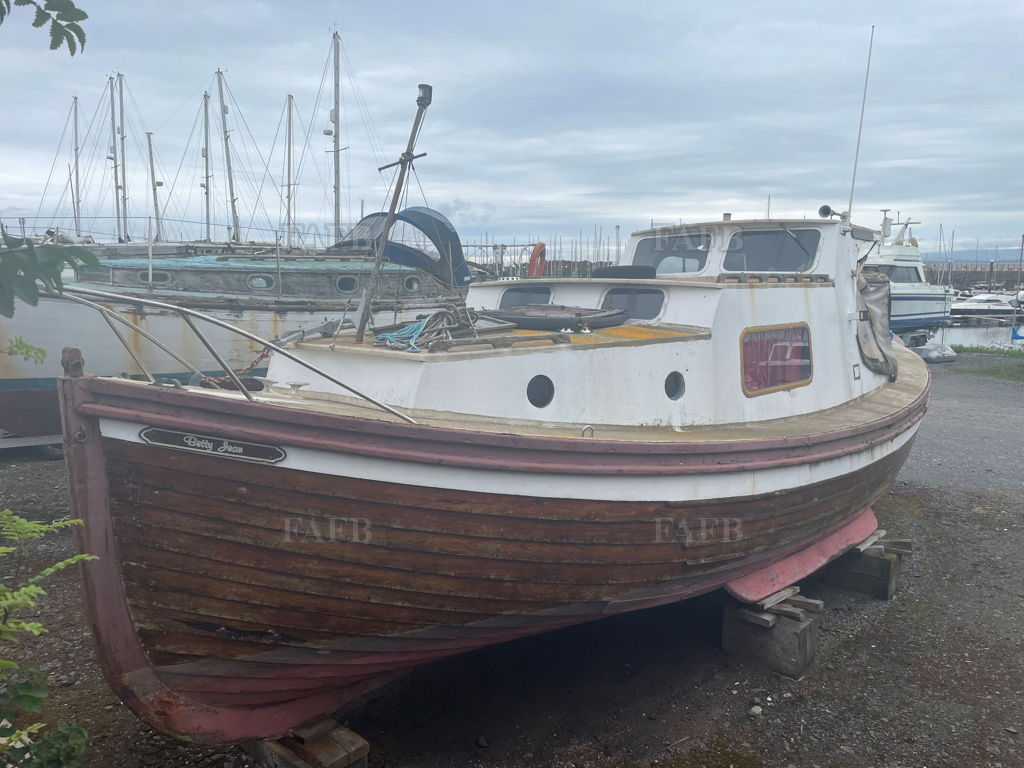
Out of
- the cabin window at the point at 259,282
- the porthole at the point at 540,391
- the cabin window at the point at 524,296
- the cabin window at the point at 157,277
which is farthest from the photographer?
the cabin window at the point at 259,282

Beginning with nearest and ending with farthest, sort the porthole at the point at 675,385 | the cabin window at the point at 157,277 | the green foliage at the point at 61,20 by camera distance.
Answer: the green foliage at the point at 61,20 < the porthole at the point at 675,385 < the cabin window at the point at 157,277

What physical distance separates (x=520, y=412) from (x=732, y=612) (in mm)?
2523

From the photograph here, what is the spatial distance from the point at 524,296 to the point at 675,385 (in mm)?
2239

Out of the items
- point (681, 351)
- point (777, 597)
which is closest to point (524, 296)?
point (681, 351)

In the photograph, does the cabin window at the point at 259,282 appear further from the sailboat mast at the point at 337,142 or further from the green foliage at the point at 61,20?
the green foliage at the point at 61,20

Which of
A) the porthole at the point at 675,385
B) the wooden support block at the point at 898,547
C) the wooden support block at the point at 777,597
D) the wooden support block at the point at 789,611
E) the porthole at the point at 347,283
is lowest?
the wooden support block at the point at 898,547

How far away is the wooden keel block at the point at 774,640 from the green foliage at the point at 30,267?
5.13m

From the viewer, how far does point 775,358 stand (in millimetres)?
6215

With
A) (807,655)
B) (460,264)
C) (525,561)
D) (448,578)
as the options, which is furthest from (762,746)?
(460,264)

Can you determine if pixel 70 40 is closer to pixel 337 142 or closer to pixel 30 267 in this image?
pixel 30 267

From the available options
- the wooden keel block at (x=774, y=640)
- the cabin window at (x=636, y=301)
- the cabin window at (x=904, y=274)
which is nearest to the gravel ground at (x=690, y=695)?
the wooden keel block at (x=774, y=640)

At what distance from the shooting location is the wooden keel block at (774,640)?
5547 mm

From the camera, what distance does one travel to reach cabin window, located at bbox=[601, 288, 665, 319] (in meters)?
6.23

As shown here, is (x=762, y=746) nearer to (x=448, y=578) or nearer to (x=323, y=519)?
(x=448, y=578)
